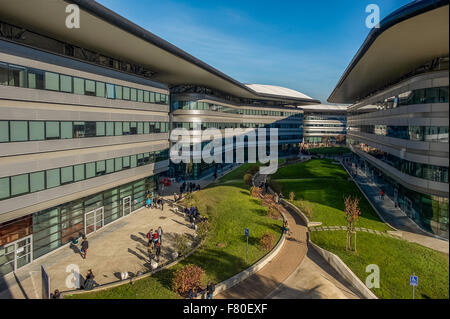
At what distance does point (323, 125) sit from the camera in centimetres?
13612

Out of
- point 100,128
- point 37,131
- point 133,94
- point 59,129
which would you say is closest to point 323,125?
point 133,94

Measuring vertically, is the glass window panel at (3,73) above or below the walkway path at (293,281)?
above

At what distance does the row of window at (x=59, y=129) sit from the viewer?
19875 mm

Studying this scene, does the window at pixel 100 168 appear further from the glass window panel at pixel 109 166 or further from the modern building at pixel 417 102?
the modern building at pixel 417 102

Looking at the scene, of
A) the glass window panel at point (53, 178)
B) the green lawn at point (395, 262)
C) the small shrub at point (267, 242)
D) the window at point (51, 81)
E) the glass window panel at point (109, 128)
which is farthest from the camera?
the glass window panel at point (109, 128)

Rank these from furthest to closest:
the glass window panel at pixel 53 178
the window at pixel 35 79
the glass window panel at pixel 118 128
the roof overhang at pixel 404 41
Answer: the glass window panel at pixel 118 128 → the glass window panel at pixel 53 178 → the window at pixel 35 79 → the roof overhang at pixel 404 41

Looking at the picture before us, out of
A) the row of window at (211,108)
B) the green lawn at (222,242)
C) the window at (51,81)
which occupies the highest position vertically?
the row of window at (211,108)

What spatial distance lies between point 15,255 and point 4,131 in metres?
9.10

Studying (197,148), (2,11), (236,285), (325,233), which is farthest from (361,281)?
(197,148)

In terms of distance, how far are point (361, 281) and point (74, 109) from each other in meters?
25.9

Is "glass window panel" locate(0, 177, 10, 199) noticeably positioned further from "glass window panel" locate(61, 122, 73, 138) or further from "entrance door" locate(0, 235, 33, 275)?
"glass window panel" locate(61, 122, 73, 138)

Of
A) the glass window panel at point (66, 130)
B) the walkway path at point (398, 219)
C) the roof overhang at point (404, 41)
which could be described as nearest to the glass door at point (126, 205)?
the glass window panel at point (66, 130)

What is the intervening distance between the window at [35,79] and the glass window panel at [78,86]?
3327mm

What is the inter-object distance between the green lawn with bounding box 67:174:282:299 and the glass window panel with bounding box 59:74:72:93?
1663 cm
